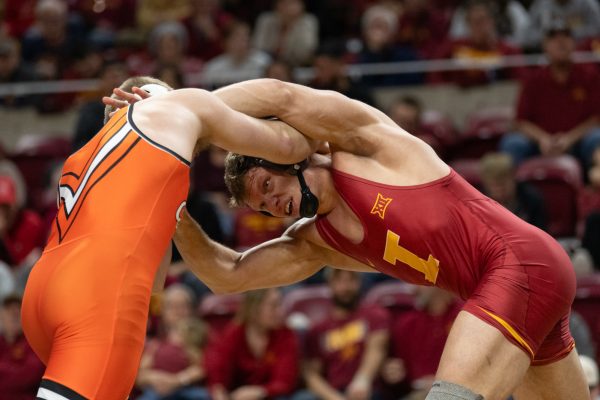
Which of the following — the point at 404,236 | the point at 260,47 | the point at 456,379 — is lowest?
the point at 260,47

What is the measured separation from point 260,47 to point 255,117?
7793 mm

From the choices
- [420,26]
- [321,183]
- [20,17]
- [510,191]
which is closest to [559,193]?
[510,191]

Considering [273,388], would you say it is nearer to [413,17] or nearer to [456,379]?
[456,379]

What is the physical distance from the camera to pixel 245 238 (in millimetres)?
9953

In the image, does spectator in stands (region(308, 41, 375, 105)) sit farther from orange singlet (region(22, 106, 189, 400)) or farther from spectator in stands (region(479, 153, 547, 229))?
orange singlet (region(22, 106, 189, 400))

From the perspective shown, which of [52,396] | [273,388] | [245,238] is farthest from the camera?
[245,238]

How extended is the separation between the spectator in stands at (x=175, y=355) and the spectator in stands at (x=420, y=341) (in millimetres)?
1363

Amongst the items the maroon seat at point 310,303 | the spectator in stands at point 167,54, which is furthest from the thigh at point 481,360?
the spectator in stands at point 167,54

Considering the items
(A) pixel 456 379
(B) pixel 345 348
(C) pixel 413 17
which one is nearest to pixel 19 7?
(C) pixel 413 17

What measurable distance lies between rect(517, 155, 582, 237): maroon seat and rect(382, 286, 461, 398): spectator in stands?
1448 millimetres

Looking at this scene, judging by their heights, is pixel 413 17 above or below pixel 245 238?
above

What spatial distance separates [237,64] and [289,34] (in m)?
0.81

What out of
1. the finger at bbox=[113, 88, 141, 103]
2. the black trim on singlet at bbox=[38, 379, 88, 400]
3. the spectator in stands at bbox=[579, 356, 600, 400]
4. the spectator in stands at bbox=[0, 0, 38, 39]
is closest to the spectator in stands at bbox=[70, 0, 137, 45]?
the spectator in stands at bbox=[0, 0, 38, 39]

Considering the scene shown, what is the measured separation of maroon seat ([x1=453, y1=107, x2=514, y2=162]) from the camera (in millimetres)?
10492
